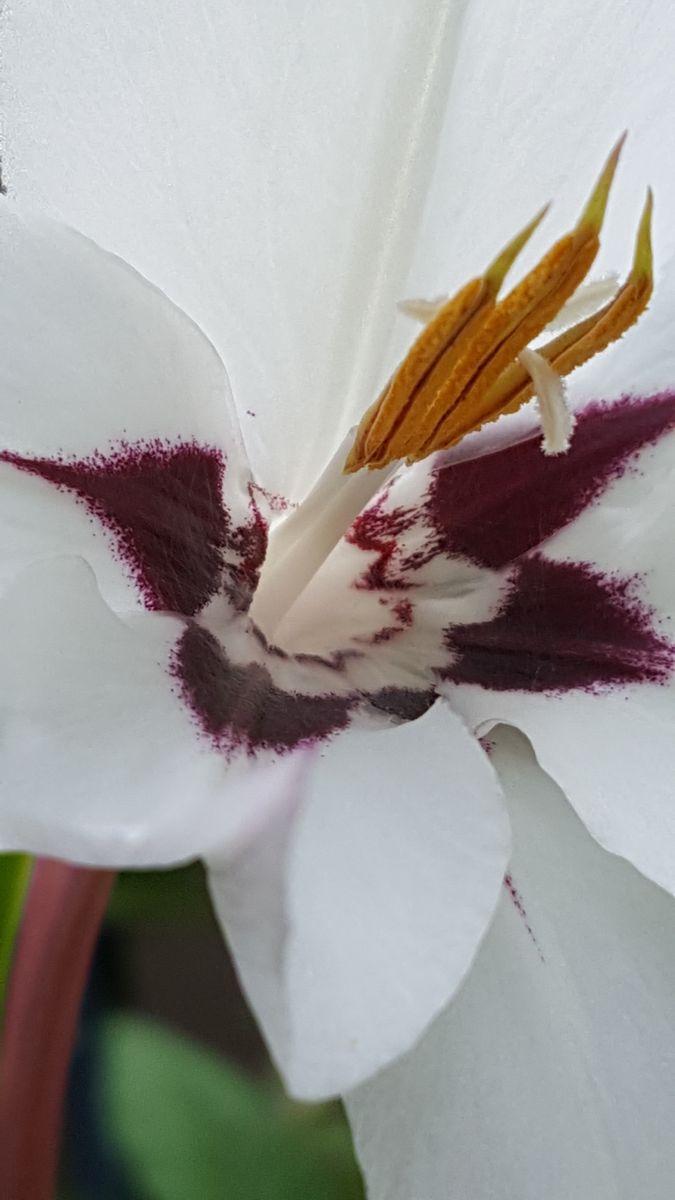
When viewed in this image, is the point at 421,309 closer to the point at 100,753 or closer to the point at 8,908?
the point at 100,753

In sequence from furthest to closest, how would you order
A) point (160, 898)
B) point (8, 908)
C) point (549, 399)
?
point (160, 898) → point (8, 908) → point (549, 399)

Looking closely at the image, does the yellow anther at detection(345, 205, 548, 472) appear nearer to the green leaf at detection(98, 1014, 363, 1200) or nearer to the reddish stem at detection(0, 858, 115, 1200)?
the reddish stem at detection(0, 858, 115, 1200)

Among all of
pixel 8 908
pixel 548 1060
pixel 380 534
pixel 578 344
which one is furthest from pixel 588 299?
pixel 8 908

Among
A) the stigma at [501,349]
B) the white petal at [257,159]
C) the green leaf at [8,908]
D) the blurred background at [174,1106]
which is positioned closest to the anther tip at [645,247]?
the stigma at [501,349]

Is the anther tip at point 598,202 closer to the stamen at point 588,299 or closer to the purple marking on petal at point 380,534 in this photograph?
the stamen at point 588,299

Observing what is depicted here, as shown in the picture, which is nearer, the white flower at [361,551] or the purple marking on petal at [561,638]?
the white flower at [361,551]

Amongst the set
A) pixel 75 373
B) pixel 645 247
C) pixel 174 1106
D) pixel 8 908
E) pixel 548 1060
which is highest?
pixel 645 247
